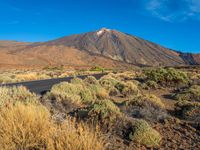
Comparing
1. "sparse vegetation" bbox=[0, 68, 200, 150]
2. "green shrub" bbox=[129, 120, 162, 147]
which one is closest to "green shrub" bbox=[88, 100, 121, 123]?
"sparse vegetation" bbox=[0, 68, 200, 150]

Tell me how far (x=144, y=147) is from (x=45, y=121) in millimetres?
2178

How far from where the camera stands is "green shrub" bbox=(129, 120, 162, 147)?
5.21m

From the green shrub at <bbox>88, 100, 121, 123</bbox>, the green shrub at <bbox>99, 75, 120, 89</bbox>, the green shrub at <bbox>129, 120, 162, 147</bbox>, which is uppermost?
the green shrub at <bbox>99, 75, 120, 89</bbox>

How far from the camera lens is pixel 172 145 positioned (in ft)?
17.3

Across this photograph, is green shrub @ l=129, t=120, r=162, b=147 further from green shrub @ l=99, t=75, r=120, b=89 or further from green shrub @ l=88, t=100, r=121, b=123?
green shrub @ l=99, t=75, r=120, b=89

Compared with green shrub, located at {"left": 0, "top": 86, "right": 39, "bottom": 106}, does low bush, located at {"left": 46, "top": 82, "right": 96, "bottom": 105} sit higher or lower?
lower

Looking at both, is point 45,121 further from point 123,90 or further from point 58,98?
point 123,90

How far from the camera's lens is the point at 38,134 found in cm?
428

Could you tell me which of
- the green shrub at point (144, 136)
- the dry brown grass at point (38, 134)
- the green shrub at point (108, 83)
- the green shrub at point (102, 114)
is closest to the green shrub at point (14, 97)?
the green shrub at point (102, 114)

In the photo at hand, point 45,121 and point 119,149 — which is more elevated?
point 45,121

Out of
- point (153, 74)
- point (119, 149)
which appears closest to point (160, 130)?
point (119, 149)

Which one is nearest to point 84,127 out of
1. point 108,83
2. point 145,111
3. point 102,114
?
point 102,114

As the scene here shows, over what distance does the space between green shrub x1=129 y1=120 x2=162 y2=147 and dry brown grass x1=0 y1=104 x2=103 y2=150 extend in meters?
1.27

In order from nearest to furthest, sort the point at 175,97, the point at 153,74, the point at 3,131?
the point at 3,131 → the point at 175,97 → the point at 153,74
